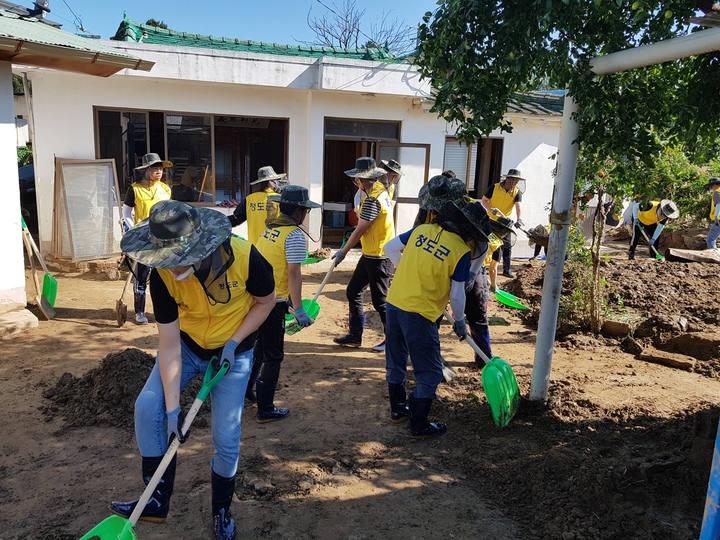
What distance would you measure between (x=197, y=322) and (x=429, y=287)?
1.58 meters

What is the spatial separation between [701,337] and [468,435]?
3.27 m

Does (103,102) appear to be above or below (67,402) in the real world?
above

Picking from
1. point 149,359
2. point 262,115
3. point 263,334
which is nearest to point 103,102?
point 262,115

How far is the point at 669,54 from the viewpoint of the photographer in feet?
9.78

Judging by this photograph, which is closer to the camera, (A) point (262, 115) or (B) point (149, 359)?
(B) point (149, 359)

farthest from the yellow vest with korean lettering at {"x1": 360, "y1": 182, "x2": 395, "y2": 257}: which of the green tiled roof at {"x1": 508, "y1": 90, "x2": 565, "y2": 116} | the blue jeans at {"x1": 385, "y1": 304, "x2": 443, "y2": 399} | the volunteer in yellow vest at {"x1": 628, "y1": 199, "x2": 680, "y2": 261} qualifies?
the volunteer in yellow vest at {"x1": 628, "y1": 199, "x2": 680, "y2": 261}

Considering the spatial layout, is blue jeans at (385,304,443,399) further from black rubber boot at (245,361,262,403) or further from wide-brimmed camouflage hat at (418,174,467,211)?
black rubber boot at (245,361,262,403)

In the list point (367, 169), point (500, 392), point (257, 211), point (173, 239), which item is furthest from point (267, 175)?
point (173, 239)

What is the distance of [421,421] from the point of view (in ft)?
13.0

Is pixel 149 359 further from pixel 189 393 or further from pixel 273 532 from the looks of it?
pixel 273 532

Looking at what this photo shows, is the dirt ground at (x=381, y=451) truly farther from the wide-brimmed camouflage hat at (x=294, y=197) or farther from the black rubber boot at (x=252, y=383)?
the wide-brimmed camouflage hat at (x=294, y=197)

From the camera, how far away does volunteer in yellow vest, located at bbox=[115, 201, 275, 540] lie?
2.46m

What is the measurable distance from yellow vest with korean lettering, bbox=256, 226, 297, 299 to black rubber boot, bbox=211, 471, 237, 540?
151cm

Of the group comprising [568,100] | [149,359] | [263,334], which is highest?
[568,100]
